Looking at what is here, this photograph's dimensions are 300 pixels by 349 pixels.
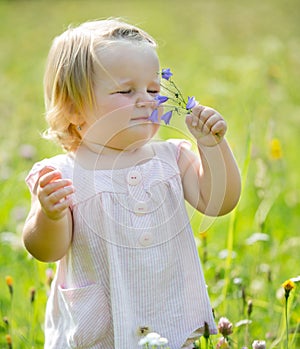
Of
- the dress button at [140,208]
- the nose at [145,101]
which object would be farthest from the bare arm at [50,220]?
the nose at [145,101]

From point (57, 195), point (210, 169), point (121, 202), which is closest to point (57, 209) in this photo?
point (57, 195)

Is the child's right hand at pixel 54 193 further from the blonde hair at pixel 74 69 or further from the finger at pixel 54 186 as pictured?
the blonde hair at pixel 74 69

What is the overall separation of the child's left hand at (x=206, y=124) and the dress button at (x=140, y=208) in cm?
20

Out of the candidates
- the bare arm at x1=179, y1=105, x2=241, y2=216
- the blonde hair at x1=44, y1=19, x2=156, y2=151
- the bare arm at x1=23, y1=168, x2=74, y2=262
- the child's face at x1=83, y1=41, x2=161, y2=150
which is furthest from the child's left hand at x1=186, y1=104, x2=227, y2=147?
the bare arm at x1=23, y1=168, x2=74, y2=262

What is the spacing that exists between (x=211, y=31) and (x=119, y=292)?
604 centimetres

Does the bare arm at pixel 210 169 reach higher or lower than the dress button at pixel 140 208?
higher

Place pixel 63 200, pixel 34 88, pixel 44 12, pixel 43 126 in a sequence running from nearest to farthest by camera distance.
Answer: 1. pixel 63 200
2. pixel 43 126
3. pixel 34 88
4. pixel 44 12

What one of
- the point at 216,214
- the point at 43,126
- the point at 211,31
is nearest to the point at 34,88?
the point at 43,126

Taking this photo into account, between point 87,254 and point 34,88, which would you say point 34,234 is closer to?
point 87,254

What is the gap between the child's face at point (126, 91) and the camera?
1724 mm

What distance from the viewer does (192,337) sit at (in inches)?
72.6

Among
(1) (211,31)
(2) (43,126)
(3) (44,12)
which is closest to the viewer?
(2) (43,126)

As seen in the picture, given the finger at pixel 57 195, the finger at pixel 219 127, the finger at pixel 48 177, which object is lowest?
the finger at pixel 57 195

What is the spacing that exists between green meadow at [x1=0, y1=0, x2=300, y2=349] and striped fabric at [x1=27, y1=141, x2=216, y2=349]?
0.16 m
